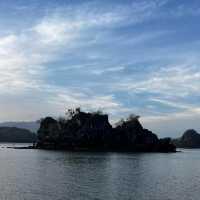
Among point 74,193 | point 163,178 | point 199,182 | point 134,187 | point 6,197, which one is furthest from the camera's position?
point 163,178

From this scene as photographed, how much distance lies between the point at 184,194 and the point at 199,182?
73.0ft

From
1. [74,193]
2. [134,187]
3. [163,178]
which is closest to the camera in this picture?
[74,193]

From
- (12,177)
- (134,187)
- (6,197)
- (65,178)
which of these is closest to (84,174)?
(65,178)

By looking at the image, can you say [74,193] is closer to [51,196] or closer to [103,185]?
[51,196]

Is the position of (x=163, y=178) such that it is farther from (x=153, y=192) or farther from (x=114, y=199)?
(x=114, y=199)

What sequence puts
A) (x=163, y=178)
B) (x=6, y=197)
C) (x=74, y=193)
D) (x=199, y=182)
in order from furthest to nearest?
(x=163, y=178)
(x=199, y=182)
(x=74, y=193)
(x=6, y=197)

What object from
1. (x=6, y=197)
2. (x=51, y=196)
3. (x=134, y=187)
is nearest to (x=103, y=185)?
(x=134, y=187)

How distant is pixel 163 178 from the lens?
10950 cm

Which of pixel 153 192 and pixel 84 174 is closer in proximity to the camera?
pixel 153 192

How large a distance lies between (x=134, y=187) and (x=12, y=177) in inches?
1216

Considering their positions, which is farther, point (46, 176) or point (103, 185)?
point (46, 176)

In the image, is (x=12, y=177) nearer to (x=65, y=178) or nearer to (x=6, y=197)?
(x=65, y=178)

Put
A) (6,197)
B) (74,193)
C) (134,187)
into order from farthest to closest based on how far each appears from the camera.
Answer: (134,187) → (74,193) → (6,197)

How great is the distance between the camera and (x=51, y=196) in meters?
75.3
